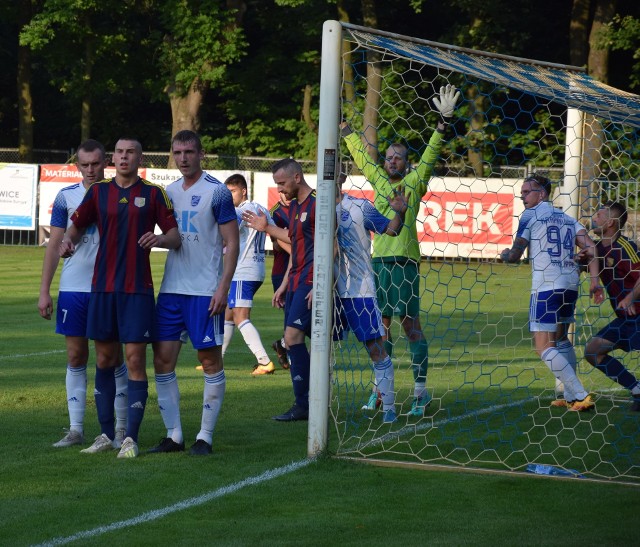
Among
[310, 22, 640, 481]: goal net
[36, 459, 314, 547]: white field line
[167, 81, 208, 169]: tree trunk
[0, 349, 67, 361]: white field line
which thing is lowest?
[36, 459, 314, 547]: white field line

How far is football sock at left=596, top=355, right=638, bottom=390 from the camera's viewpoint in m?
9.79

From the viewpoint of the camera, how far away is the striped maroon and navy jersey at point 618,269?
9.59 m

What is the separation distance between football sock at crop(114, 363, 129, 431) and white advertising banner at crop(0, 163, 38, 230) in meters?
23.0

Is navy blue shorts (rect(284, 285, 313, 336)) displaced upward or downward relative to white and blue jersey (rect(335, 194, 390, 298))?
downward

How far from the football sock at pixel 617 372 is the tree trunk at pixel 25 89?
110ft

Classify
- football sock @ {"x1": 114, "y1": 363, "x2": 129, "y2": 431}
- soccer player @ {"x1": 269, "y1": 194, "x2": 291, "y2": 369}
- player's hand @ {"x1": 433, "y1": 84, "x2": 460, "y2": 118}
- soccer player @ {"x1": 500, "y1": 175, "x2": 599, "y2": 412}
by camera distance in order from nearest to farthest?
football sock @ {"x1": 114, "y1": 363, "x2": 129, "y2": 431} < player's hand @ {"x1": 433, "y1": 84, "x2": 460, "y2": 118} < soccer player @ {"x1": 500, "y1": 175, "x2": 599, "y2": 412} < soccer player @ {"x1": 269, "y1": 194, "x2": 291, "y2": 369}

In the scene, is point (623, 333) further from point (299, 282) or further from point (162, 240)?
point (162, 240)

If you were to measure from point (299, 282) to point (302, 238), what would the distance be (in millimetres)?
353

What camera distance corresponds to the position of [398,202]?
8.82m

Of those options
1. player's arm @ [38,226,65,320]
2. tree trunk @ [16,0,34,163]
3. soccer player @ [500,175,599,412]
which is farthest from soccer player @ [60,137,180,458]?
tree trunk @ [16,0,34,163]

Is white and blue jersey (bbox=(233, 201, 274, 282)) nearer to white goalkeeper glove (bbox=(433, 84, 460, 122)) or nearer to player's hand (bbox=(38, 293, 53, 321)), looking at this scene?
white goalkeeper glove (bbox=(433, 84, 460, 122))

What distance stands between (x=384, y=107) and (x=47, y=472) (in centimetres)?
2951

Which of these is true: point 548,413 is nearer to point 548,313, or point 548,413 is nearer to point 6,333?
point 548,313

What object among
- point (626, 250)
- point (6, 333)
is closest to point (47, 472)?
point (626, 250)
